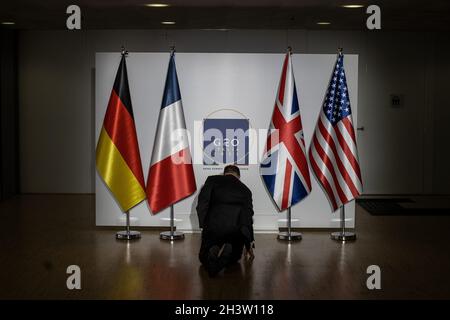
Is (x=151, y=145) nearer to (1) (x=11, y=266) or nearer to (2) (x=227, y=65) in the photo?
(2) (x=227, y=65)

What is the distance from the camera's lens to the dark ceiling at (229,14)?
9898 millimetres

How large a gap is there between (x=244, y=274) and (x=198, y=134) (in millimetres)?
2668

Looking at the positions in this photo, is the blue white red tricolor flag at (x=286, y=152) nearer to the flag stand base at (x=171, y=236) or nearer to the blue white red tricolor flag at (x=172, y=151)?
the blue white red tricolor flag at (x=172, y=151)

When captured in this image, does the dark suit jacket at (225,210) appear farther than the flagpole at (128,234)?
No

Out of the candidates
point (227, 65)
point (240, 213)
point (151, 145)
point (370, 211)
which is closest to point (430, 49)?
point (370, 211)

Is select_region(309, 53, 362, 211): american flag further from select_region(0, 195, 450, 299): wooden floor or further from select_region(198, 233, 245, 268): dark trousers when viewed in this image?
select_region(198, 233, 245, 268): dark trousers

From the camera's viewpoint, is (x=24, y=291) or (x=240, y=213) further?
(x=240, y=213)

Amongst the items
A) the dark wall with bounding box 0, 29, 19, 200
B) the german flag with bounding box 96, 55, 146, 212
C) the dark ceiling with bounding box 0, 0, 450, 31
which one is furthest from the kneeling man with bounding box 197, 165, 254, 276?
the dark wall with bounding box 0, 29, 19, 200

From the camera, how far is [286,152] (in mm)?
9062

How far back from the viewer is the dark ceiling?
990 centimetres

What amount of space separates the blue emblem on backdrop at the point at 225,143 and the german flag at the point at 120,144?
93 centimetres

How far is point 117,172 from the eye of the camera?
29.8ft

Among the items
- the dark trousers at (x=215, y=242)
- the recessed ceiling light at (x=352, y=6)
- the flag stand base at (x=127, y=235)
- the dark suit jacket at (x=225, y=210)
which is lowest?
the flag stand base at (x=127, y=235)

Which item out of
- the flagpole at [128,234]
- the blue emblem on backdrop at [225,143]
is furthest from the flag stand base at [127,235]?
the blue emblem on backdrop at [225,143]
